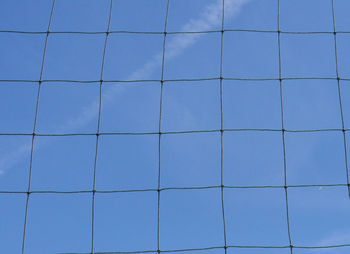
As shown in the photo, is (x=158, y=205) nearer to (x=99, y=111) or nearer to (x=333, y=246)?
(x=99, y=111)

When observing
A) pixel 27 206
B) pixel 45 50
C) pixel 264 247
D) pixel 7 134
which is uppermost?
pixel 45 50

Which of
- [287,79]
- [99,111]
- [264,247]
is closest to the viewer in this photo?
[264,247]

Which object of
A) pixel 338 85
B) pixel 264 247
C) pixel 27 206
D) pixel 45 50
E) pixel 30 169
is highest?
pixel 45 50

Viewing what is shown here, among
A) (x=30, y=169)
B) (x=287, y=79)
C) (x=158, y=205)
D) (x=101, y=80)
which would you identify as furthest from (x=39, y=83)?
(x=287, y=79)

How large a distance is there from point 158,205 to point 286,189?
107 cm

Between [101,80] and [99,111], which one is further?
[101,80]

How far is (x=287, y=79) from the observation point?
418 centimetres

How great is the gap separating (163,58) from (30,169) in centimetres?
143

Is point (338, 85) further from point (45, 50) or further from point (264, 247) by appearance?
point (45, 50)

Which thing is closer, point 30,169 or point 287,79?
point 30,169

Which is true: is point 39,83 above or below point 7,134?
above

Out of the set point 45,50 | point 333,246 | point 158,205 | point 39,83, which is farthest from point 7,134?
point 333,246

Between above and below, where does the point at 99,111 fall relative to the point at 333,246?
above

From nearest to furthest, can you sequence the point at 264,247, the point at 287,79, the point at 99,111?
the point at 264,247 → the point at 99,111 → the point at 287,79
